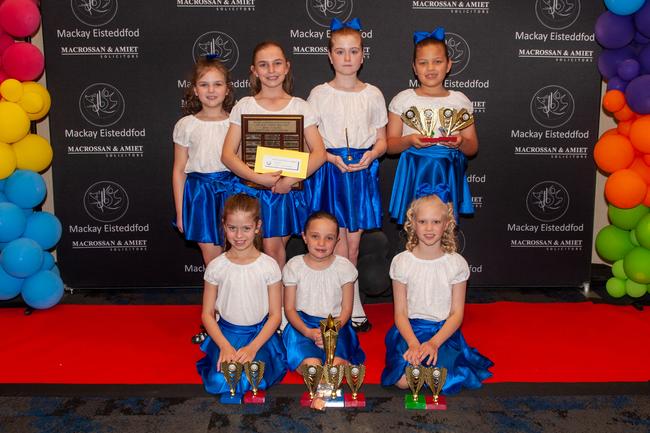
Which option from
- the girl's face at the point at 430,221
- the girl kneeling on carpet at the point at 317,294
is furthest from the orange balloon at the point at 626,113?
the girl kneeling on carpet at the point at 317,294

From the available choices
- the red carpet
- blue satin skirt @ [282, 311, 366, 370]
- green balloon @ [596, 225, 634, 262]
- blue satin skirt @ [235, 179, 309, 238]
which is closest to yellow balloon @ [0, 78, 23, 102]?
the red carpet

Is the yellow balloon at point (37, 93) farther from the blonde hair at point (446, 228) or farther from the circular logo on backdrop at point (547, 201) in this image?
the circular logo on backdrop at point (547, 201)

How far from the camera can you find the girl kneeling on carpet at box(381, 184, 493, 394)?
3.52m

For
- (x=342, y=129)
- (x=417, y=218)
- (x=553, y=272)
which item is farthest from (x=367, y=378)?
(x=553, y=272)

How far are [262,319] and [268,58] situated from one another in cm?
151

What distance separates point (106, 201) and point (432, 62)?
2876mm

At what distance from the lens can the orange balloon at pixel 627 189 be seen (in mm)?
4453

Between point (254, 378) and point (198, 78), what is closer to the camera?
point (254, 378)

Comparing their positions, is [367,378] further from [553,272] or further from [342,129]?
[553,272]

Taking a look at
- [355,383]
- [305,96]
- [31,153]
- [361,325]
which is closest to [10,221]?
[31,153]

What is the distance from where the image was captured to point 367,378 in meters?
3.66

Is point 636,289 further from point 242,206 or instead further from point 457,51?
point 242,206

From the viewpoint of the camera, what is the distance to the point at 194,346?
4176 mm

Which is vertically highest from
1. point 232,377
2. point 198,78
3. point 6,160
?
point 198,78
